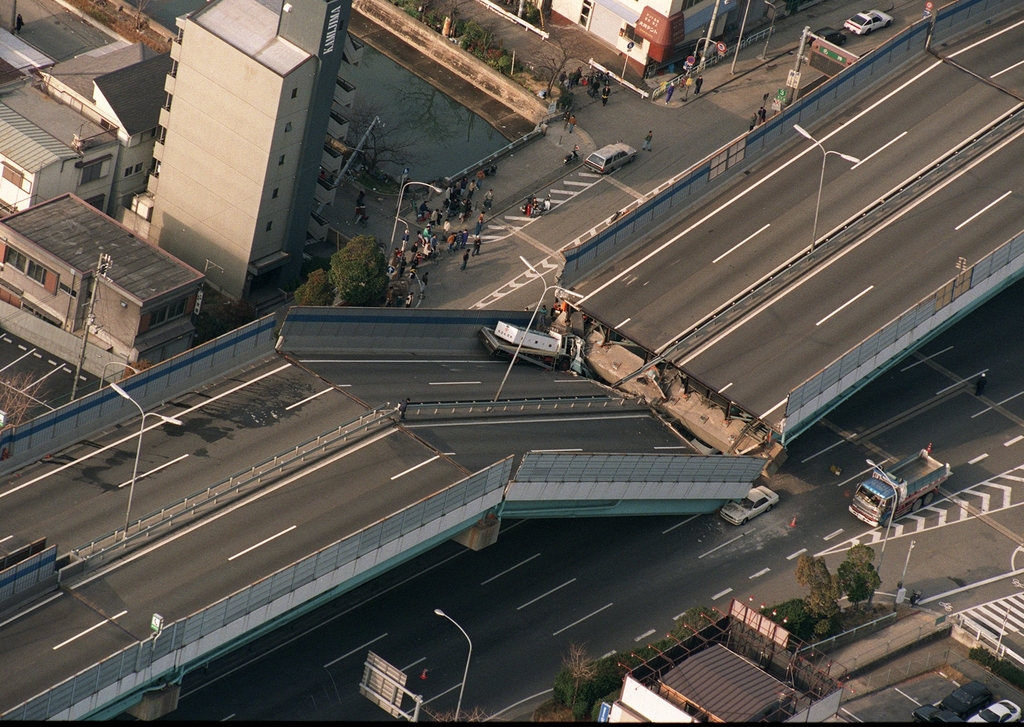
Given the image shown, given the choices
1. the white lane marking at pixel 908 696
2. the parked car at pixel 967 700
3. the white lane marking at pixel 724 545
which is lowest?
the white lane marking at pixel 724 545

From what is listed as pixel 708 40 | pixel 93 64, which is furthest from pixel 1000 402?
pixel 93 64

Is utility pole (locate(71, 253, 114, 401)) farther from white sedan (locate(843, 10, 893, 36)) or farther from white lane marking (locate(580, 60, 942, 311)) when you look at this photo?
white sedan (locate(843, 10, 893, 36))

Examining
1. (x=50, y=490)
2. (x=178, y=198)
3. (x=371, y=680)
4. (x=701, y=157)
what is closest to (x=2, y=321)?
(x=178, y=198)

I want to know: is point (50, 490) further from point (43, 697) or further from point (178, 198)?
point (178, 198)

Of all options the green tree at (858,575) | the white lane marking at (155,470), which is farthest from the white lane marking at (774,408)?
the white lane marking at (155,470)

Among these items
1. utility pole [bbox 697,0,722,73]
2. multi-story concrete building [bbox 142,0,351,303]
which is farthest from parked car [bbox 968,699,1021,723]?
utility pole [bbox 697,0,722,73]

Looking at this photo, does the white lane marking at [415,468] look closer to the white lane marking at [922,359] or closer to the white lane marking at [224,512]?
the white lane marking at [224,512]
